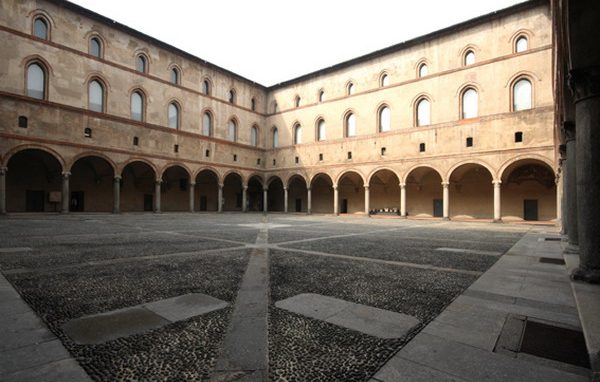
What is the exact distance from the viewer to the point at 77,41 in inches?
901

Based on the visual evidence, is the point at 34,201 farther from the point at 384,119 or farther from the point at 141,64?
the point at 384,119

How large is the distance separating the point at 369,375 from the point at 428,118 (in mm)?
26369

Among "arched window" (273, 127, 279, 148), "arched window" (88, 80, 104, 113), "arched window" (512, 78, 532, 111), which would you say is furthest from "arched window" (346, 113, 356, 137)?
"arched window" (88, 80, 104, 113)

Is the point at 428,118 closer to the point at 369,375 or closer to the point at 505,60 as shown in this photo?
the point at 505,60

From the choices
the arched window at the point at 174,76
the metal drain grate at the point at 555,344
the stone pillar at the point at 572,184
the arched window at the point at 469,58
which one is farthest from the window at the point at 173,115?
Answer: the metal drain grate at the point at 555,344

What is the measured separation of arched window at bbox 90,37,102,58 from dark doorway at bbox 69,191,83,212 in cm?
1082

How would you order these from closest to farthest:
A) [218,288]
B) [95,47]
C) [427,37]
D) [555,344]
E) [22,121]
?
[555,344]
[218,288]
[22,121]
[95,47]
[427,37]

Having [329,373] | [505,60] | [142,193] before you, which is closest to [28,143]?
[142,193]

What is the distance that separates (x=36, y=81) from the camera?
21156mm

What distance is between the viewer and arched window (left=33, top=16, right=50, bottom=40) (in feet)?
69.5

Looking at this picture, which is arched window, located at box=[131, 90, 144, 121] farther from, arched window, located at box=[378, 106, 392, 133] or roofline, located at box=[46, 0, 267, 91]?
arched window, located at box=[378, 106, 392, 133]

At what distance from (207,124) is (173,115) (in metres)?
3.61

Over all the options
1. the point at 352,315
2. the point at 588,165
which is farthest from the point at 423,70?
the point at 352,315

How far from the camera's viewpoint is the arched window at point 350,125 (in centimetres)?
3009
